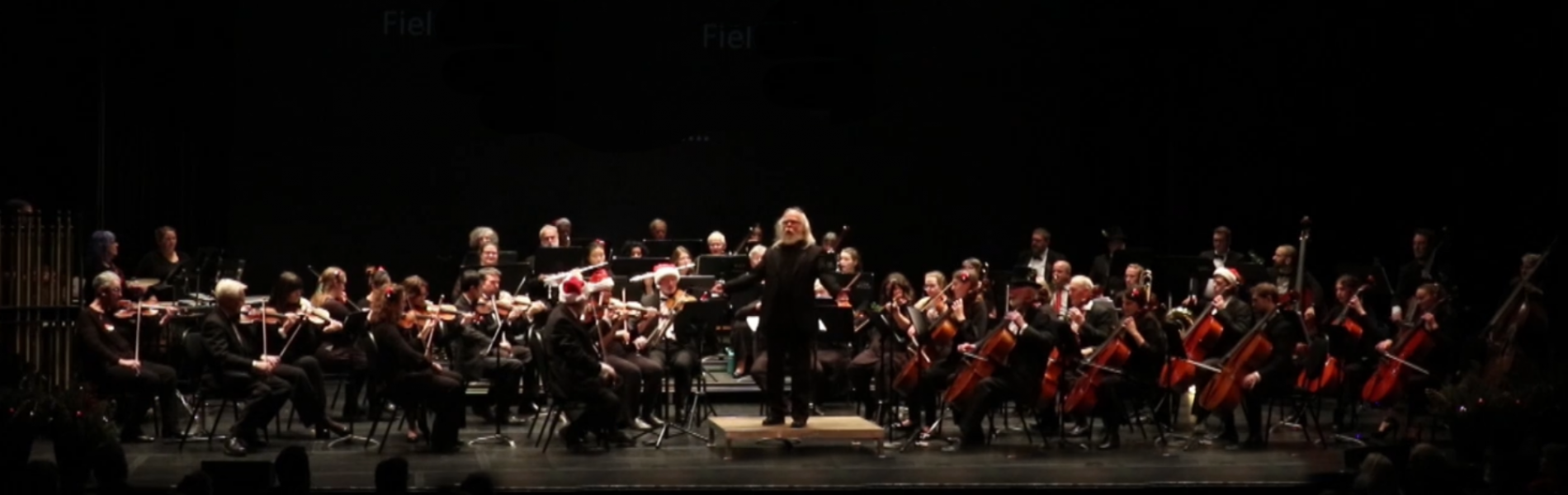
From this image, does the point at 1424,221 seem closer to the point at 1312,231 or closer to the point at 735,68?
the point at 1312,231

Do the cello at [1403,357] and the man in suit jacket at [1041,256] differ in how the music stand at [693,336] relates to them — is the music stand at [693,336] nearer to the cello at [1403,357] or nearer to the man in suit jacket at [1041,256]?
the cello at [1403,357]

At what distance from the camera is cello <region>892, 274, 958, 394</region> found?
1269cm

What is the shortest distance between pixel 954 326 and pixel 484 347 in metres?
3.15

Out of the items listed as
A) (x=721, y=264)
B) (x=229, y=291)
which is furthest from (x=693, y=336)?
(x=229, y=291)

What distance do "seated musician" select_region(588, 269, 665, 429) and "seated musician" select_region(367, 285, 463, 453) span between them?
41.1 inches

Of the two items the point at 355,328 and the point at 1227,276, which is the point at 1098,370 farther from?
the point at 355,328

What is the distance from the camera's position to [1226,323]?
42.0 ft

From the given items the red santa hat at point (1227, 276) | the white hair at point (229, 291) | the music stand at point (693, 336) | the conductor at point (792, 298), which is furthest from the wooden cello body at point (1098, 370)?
the white hair at point (229, 291)

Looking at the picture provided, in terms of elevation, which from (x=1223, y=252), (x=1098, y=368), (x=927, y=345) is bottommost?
(x=1098, y=368)

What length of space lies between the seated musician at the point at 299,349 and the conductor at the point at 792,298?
112 inches

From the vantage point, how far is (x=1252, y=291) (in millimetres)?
12711

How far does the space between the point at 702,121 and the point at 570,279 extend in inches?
288

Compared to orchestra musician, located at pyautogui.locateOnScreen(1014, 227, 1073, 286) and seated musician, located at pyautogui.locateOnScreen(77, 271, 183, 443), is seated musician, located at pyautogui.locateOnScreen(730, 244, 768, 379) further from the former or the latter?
seated musician, located at pyautogui.locateOnScreen(77, 271, 183, 443)

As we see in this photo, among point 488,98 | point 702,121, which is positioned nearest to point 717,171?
point 702,121
